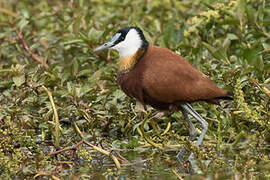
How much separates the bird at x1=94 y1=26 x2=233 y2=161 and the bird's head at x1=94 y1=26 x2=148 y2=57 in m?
0.01

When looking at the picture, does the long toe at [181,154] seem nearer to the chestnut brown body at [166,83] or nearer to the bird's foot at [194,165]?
the bird's foot at [194,165]

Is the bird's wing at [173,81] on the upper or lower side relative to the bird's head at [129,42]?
lower

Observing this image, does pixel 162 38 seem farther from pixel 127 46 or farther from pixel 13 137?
pixel 13 137

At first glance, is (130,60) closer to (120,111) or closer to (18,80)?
(120,111)

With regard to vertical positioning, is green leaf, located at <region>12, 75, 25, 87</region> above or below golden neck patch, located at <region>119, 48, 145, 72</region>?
below

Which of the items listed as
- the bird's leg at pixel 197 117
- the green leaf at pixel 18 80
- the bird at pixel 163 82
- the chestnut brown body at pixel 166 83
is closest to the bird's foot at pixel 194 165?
the bird at pixel 163 82

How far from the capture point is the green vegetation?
4.52m

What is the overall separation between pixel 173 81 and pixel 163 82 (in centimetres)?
8

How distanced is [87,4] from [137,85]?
13.8ft

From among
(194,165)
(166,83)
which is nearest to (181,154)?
(194,165)

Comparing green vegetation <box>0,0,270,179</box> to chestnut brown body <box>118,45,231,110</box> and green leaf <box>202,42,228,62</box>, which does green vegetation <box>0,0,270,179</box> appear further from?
chestnut brown body <box>118,45,231,110</box>

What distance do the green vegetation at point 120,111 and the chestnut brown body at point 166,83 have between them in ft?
0.63

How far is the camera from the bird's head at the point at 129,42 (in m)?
5.11

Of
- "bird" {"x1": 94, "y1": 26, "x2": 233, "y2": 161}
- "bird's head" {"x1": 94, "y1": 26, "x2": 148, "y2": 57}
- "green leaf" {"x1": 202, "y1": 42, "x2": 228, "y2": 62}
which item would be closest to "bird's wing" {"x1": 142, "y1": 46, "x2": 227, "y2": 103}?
"bird" {"x1": 94, "y1": 26, "x2": 233, "y2": 161}
